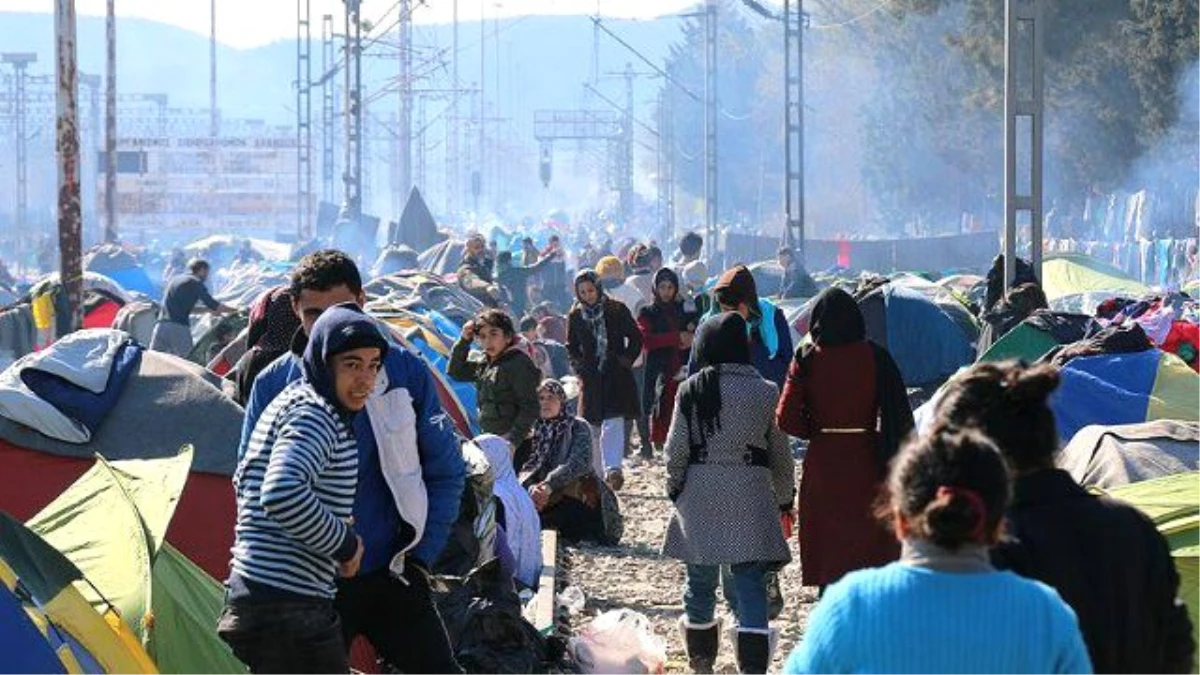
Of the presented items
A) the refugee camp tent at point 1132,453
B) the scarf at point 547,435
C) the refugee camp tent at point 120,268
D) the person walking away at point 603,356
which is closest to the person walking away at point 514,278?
the refugee camp tent at point 120,268

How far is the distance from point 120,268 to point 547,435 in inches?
1279

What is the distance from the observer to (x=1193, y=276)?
35906 millimetres

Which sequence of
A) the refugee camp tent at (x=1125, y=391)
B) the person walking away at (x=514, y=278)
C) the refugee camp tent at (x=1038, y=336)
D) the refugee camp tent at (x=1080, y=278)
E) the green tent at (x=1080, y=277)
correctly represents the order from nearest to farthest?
the refugee camp tent at (x=1125, y=391)
the refugee camp tent at (x=1038, y=336)
the person walking away at (x=514, y=278)
the refugee camp tent at (x=1080, y=278)
the green tent at (x=1080, y=277)

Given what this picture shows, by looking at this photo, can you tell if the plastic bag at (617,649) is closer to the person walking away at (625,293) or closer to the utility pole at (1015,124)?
the utility pole at (1015,124)

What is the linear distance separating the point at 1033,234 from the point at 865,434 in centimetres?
918

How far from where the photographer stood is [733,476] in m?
9.21

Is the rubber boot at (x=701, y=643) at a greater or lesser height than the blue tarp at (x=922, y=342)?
lesser

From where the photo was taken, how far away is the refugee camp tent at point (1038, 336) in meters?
13.7

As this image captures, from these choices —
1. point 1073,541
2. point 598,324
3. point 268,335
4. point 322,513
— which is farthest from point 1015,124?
point 1073,541

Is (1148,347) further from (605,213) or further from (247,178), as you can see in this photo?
(605,213)

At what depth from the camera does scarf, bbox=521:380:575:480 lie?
1302 cm

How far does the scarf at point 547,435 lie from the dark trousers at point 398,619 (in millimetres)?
6684

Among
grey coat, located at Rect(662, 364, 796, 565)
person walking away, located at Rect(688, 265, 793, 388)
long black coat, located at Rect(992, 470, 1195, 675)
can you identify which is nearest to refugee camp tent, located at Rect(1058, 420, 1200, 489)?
grey coat, located at Rect(662, 364, 796, 565)

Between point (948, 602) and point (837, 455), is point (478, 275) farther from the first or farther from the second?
point (948, 602)
